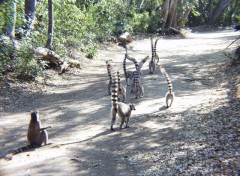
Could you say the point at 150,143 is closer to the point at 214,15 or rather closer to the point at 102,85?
the point at 102,85

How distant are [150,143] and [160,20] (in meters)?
29.6

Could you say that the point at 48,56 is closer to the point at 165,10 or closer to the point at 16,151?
the point at 16,151

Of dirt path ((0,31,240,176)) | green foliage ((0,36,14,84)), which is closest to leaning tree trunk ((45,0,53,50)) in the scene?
dirt path ((0,31,240,176))

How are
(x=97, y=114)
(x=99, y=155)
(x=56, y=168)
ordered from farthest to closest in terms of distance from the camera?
1. (x=97, y=114)
2. (x=99, y=155)
3. (x=56, y=168)

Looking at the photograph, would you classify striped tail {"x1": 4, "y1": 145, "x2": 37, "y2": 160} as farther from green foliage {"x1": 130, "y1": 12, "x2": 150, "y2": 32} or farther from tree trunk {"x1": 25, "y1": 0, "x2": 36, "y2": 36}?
green foliage {"x1": 130, "y1": 12, "x2": 150, "y2": 32}

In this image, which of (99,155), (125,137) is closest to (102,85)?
(125,137)

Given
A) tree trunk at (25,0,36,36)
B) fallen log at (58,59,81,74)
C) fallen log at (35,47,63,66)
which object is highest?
tree trunk at (25,0,36,36)

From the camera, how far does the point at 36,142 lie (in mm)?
7895

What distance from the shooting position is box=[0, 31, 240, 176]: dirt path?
Result: 6.64 meters

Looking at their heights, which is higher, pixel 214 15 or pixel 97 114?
pixel 214 15

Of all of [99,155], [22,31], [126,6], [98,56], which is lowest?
[99,155]

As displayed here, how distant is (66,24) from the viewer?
18.1 metres

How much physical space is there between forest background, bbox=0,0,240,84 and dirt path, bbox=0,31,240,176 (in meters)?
1.41

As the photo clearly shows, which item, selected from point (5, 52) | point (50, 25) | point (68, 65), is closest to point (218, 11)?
point (68, 65)
